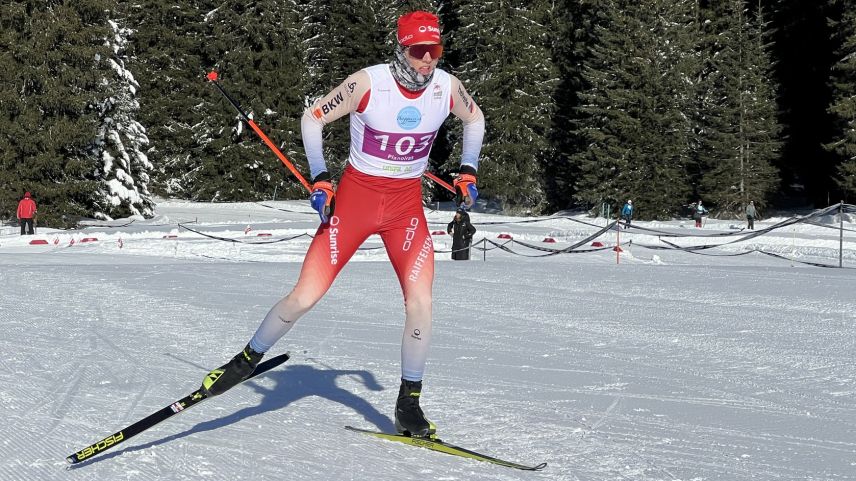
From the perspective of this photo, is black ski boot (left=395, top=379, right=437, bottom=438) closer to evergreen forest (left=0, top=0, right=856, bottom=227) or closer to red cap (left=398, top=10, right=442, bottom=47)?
red cap (left=398, top=10, right=442, bottom=47)

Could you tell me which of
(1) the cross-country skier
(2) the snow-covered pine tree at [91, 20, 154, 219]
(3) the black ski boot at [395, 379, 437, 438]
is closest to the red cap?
(1) the cross-country skier

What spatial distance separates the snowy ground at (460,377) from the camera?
4805 mm

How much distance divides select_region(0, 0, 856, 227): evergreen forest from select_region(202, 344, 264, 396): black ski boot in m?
35.7

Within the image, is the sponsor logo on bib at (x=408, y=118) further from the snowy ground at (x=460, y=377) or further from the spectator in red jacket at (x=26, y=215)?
→ the spectator in red jacket at (x=26, y=215)

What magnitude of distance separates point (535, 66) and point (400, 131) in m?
49.6

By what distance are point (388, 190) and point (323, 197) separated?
449 mm

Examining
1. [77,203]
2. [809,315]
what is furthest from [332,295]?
[77,203]

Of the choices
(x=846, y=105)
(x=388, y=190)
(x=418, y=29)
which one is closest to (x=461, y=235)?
(x=388, y=190)

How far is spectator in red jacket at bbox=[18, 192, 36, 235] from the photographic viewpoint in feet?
98.0

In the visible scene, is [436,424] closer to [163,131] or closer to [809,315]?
[809,315]

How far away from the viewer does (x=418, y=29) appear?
510cm

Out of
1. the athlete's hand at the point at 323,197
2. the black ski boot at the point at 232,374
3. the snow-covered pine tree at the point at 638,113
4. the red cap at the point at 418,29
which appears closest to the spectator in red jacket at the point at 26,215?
the black ski boot at the point at 232,374

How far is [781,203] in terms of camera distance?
181 feet

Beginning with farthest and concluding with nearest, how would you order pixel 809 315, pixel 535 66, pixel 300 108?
pixel 300 108
pixel 535 66
pixel 809 315
